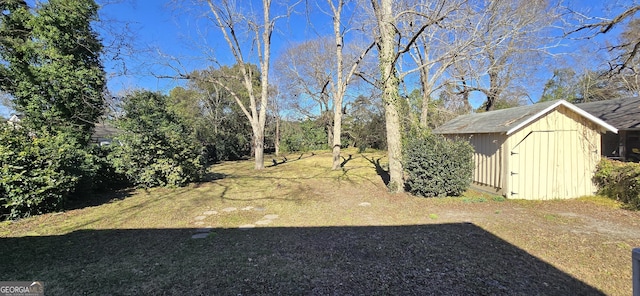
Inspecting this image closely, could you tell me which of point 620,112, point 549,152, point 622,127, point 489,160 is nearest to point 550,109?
point 549,152

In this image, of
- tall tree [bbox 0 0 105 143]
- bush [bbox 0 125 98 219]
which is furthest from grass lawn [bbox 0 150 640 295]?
tall tree [bbox 0 0 105 143]

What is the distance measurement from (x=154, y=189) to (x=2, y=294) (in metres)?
6.66

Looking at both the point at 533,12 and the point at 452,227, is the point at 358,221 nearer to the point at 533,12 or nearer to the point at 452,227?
the point at 452,227

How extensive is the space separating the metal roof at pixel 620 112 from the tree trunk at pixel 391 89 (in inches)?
317

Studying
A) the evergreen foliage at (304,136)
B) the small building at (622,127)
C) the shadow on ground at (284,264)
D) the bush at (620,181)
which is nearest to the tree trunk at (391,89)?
the shadow on ground at (284,264)

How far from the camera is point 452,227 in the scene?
5.16 metres

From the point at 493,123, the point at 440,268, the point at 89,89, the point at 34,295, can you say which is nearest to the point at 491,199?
the point at 493,123

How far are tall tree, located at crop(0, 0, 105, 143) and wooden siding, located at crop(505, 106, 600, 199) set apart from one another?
12066 millimetres

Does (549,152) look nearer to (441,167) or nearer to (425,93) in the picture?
(441,167)

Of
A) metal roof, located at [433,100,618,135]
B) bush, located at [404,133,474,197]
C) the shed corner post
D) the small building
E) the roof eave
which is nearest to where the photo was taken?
the shed corner post

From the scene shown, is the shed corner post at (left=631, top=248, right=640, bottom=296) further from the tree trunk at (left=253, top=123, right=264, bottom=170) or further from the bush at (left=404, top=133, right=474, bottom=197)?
the tree trunk at (left=253, top=123, right=264, bottom=170)

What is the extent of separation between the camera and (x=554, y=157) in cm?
781

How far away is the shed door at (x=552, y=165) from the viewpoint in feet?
25.2

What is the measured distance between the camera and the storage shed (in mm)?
7656
